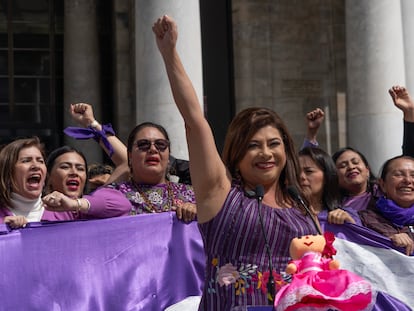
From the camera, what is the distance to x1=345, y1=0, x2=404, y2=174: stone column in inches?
360

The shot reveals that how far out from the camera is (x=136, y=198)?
5.07 m

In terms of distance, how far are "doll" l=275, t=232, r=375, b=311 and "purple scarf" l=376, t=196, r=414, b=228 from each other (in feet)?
7.87

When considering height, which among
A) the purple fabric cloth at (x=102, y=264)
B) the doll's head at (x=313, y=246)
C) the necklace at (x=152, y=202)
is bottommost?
the purple fabric cloth at (x=102, y=264)

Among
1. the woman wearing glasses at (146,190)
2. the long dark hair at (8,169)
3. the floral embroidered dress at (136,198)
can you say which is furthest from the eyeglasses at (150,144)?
the long dark hair at (8,169)

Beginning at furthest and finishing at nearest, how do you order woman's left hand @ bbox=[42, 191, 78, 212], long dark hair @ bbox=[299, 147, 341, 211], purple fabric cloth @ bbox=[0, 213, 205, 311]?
long dark hair @ bbox=[299, 147, 341, 211] → purple fabric cloth @ bbox=[0, 213, 205, 311] → woman's left hand @ bbox=[42, 191, 78, 212]

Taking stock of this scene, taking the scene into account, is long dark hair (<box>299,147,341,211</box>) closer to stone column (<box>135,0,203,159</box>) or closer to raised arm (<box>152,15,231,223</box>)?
raised arm (<box>152,15,231,223</box>)

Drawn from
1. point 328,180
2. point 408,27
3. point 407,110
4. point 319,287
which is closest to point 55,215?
point 328,180

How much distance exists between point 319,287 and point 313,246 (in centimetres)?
19

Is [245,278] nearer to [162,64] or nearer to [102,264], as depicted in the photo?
[102,264]

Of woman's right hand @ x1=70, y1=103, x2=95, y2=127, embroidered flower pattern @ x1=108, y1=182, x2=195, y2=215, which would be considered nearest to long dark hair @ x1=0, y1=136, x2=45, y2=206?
embroidered flower pattern @ x1=108, y1=182, x2=195, y2=215

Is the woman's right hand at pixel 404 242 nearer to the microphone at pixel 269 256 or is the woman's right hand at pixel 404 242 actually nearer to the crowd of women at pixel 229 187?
the crowd of women at pixel 229 187

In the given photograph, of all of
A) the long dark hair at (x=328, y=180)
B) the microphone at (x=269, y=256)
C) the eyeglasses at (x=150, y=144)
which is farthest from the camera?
the long dark hair at (x=328, y=180)

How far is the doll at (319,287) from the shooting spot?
107 inches

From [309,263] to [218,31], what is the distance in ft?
35.4
